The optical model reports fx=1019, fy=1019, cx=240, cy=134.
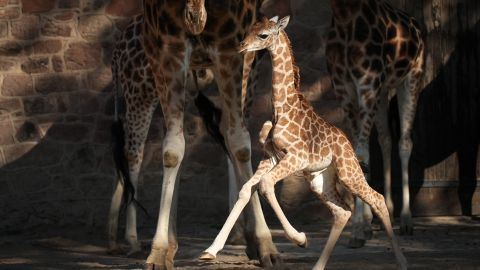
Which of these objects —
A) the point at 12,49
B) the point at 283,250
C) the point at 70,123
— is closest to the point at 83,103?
the point at 70,123

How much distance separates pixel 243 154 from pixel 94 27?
410 cm

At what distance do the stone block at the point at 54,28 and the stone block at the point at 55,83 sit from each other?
426mm

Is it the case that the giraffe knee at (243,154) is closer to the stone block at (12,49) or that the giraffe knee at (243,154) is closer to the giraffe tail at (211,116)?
the giraffe tail at (211,116)

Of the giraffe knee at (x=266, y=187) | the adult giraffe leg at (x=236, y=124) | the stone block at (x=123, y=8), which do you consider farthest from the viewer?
the stone block at (x=123, y=8)

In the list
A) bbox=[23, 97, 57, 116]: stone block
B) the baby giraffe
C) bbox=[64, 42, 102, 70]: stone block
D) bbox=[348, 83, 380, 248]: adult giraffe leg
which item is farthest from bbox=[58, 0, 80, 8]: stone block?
the baby giraffe

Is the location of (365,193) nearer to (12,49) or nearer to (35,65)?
(35,65)

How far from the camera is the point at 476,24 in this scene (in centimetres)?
1102

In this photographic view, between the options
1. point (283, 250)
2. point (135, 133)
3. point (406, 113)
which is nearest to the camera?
point (283, 250)

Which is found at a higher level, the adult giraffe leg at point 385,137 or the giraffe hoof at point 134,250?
the adult giraffe leg at point 385,137

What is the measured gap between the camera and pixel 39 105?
10.3 metres

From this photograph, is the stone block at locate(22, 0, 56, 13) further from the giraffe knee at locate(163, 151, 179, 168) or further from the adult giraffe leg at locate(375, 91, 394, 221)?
the giraffe knee at locate(163, 151, 179, 168)

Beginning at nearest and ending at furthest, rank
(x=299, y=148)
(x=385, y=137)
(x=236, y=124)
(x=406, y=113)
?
(x=299, y=148) < (x=236, y=124) < (x=406, y=113) < (x=385, y=137)

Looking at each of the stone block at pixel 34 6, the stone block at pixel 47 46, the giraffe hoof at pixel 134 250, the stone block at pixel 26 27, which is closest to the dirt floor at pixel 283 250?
the giraffe hoof at pixel 134 250

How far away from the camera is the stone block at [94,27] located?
1036cm
